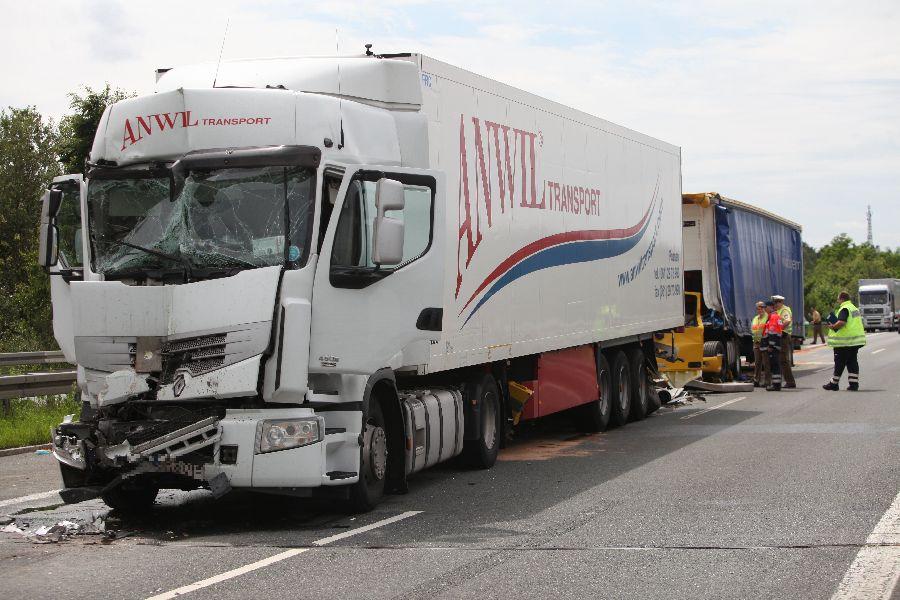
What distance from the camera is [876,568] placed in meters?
7.71

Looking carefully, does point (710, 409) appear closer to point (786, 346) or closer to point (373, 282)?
point (786, 346)

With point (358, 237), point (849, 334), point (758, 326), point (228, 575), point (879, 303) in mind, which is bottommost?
point (228, 575)

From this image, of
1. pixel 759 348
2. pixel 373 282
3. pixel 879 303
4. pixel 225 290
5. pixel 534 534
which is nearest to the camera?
pixel 534 534

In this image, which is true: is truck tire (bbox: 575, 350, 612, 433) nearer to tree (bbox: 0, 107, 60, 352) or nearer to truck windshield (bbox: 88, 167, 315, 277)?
truck windshield (bbox: 88, 167, 315, 277)

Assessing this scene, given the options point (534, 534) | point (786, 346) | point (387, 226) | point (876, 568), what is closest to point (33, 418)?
point (387, 226)

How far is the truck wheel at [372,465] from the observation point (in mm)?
10258

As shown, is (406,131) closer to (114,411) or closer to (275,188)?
(275,188)

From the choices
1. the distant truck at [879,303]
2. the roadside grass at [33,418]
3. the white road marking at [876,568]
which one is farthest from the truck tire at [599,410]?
the distant truck at [879,303]

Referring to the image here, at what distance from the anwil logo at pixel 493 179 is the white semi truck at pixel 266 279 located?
123 millimetres

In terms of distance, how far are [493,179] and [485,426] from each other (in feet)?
8.23

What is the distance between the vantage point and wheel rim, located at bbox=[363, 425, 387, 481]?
10.5m

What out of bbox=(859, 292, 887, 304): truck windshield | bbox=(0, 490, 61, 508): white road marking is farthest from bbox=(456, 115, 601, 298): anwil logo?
bbox=(859, 292, 887, 304): truck windshield

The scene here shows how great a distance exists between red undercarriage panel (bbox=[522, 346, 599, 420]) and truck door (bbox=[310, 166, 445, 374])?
12.9ft

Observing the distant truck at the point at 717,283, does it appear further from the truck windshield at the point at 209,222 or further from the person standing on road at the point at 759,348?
the truck windshield at the point at 209,222
